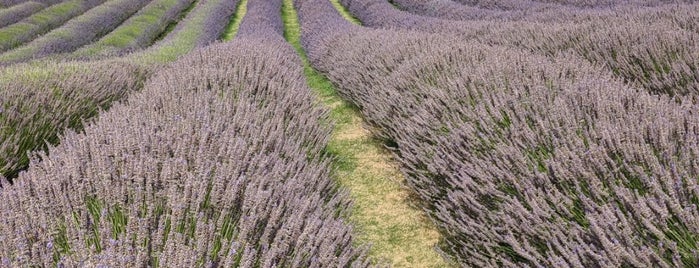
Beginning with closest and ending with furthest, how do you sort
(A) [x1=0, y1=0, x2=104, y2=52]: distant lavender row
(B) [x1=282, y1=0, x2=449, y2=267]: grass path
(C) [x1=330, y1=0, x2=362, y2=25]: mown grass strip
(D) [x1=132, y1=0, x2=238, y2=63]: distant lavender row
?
1. (B) [x1=282, y1=0, x2=449, y2=267]: grass path
2. (D) [x1=132, y1=0, x2=238, y2=63]: distant lavender row
3. (A) [x1=0, y1=0, x2=104, y2=52]: distant lavender row
4. (C) [x1=330, y1=0, x2=362, y2=25]: mown grass strip

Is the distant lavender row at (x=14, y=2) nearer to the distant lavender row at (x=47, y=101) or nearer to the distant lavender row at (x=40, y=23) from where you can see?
the distant lavender row at (x=40, y=23)

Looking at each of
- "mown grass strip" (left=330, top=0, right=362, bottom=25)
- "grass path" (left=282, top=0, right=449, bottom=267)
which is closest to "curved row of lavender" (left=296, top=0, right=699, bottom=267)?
"grass path" (left=282, top=0, right=449, bottom=267)

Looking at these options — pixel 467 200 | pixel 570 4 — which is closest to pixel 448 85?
pixel 467 200

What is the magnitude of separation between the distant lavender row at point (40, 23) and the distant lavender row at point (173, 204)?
10.6 meters

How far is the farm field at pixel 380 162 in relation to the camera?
4.74 ft

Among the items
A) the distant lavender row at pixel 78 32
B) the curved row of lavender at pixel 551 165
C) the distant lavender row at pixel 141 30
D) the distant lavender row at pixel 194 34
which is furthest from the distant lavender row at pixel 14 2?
the curved row of lavender at pixel 551 165

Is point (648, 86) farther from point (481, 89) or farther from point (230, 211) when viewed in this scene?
point (230, 211)

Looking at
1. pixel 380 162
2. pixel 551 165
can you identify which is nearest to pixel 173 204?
pixel 551 165

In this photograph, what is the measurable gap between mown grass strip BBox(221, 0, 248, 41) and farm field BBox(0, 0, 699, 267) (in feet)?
27.0

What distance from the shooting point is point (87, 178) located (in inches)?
66.9

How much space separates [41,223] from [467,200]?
1.70 m

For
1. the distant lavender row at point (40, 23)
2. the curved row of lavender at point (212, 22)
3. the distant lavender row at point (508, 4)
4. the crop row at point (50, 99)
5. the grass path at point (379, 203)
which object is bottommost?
the distant lavender row at point (40, 23)

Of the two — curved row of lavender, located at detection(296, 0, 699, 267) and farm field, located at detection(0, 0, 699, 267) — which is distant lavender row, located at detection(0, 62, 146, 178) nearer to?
farm field, located at detection(0, 0, 699, 267)

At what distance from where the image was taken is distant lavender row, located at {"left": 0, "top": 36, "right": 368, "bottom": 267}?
132 centimetres
